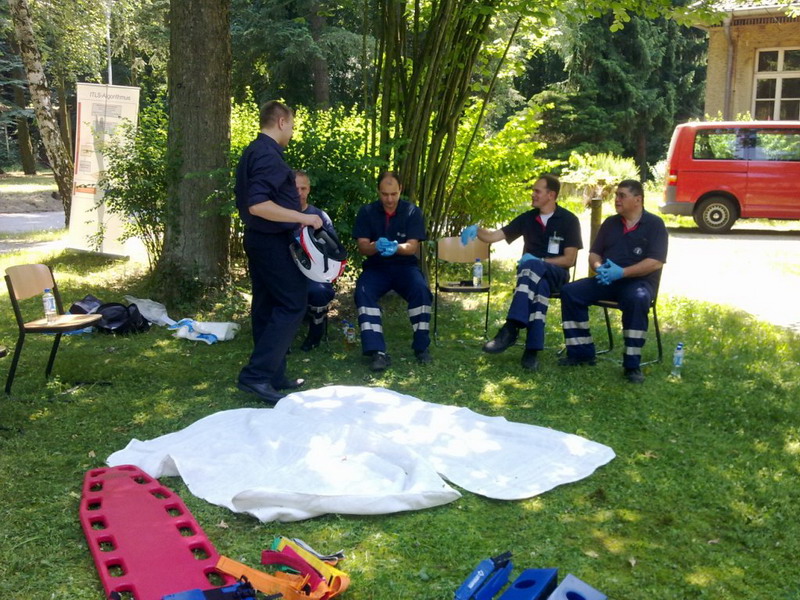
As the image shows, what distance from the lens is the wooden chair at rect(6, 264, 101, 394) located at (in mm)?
5176

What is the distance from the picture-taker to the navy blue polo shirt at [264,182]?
4965 millimetres

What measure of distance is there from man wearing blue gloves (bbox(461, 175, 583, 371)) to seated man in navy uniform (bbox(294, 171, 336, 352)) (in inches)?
51.8

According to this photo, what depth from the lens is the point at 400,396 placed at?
5188mm

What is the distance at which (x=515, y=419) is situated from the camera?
16.3 feet

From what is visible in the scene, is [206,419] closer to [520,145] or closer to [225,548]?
[225,548]

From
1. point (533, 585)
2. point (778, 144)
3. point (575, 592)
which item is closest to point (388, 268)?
point (533, 585)

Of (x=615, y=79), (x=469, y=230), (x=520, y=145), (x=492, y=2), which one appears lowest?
(x=469, y=230)

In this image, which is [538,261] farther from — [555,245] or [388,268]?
[388,268]

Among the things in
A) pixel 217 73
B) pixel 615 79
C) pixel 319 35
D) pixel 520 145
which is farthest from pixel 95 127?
pixel 615 79

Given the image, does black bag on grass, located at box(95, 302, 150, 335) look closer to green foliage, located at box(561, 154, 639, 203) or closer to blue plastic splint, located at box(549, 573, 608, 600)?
blue plastic splint, located at box(549, 573, 608, 600)

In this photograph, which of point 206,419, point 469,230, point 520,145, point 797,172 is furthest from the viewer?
point 797,172

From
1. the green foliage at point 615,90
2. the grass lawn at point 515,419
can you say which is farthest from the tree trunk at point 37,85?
the green foliage at point 615,90

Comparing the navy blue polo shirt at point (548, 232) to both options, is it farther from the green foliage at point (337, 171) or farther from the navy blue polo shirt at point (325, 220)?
the navy blue polo shirt at point (325, 220)

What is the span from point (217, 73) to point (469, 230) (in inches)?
112
